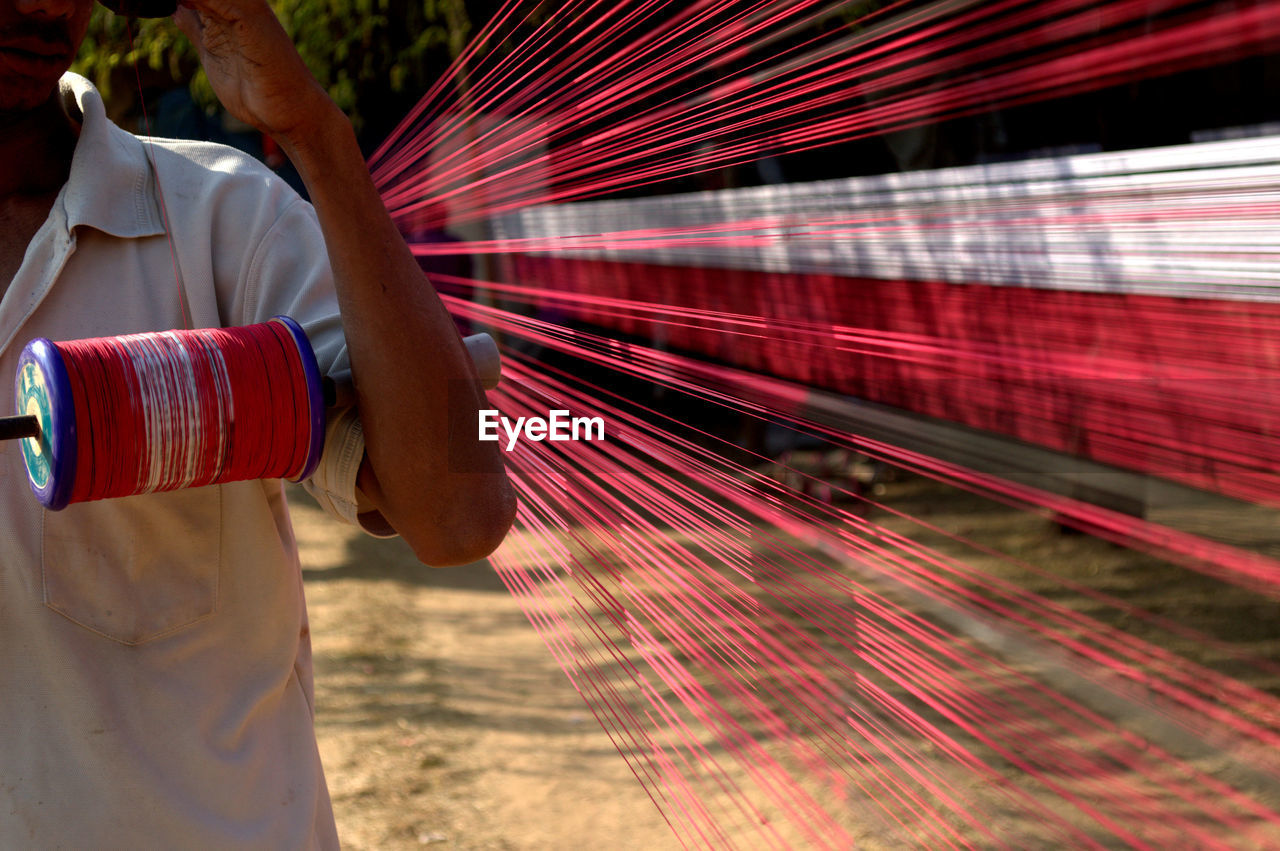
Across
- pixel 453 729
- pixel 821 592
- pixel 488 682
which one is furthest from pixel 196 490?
pixel 821 592

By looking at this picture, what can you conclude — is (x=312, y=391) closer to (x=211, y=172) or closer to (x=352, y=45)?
(x=211, y=172)

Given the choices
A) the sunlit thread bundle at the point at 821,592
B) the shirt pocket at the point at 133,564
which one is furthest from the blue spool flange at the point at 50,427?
the sunlit thread bundle at the point at 821,592

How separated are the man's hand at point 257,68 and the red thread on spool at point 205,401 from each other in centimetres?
19

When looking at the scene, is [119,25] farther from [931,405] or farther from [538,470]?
[931,405]

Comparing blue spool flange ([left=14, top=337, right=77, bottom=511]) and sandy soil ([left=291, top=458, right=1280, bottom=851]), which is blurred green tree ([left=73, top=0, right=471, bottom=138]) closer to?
sandy soil ([left=291, top=458, right=1280, bottom=851])

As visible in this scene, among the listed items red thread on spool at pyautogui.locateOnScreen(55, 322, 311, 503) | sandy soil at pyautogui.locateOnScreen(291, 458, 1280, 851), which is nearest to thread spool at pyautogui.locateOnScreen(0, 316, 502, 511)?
red thread on spool at pyautogui.locateOnScreen(55, 322, 311, 503)

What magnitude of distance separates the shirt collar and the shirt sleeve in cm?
12

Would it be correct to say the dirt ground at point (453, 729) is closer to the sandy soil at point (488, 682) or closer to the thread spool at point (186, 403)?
the sandy soil at point (488, 682)

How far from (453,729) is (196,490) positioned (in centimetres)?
234

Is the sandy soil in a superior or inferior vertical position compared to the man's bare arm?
inferior

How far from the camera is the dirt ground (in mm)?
2684

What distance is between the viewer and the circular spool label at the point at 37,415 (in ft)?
2.83

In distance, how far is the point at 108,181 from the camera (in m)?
1.04

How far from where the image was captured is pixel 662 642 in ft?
12.9
